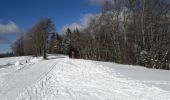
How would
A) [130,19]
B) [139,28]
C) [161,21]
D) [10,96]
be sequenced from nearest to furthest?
[10,96] < [161,21] < [139,28] < [130,19]

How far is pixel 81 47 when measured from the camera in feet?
243

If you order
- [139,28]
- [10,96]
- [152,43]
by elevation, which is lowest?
[10,96]

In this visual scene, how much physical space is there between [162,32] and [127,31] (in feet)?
24.0

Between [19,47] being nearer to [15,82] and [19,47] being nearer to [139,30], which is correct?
[139,30]

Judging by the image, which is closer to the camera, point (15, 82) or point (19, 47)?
point (15, 82)

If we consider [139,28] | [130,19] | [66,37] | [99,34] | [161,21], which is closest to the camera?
[161,21]

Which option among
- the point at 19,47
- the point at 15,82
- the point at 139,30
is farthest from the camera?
the point at 19,47

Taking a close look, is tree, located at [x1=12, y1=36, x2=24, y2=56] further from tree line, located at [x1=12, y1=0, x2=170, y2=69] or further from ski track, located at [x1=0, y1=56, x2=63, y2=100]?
ski track, located at [x1=0, y1=56, x2=63, y2=100]

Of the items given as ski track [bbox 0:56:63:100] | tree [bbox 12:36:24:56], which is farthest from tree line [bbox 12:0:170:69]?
tree [bbox 12:36:24:56]

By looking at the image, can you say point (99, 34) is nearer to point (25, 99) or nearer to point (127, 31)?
point (127, 31)

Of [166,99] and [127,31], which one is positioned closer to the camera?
[166,99]

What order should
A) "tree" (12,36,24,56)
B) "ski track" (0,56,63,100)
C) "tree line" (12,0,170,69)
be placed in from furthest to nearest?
"tree" (12,36,24,56)
"tree line" (12,0,170,69)
"ski track" (0,56,63,100)

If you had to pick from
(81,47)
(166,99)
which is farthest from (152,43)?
(81,47)

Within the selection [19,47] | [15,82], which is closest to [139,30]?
[15,82]
